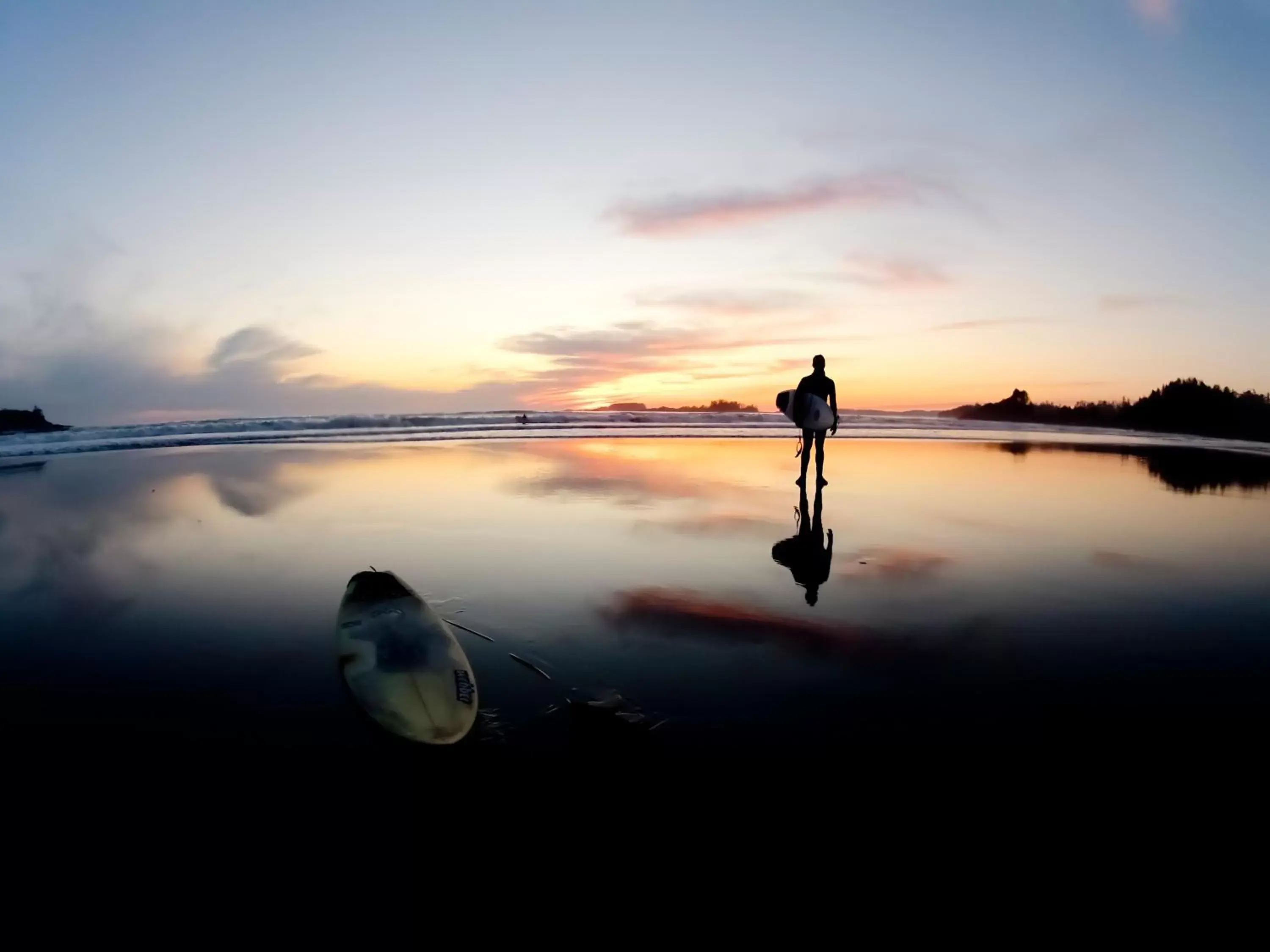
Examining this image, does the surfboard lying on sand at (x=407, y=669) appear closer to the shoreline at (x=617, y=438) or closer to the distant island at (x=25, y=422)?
the shoreline at (x=617, y=438)

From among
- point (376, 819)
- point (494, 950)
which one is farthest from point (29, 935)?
point (494, 950)

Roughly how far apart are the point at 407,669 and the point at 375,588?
62.0 inches

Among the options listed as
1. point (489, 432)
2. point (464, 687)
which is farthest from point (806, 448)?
point (489, 432)

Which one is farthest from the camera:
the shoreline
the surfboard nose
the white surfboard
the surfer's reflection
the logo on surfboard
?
the shoreline

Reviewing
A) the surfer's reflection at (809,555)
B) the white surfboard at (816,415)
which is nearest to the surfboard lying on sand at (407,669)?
the surfer's reflection at (809,555)

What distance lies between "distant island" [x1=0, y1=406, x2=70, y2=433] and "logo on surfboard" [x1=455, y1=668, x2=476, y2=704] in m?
47.8

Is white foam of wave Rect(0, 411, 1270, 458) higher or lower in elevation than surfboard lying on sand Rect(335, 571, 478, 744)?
higher

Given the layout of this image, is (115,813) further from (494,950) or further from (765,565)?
(765,565)

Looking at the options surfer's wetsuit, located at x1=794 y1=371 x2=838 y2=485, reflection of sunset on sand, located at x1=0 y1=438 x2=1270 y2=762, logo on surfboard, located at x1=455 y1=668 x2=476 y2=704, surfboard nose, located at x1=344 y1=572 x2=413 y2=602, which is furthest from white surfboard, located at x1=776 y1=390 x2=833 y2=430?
logo on surfboard, located at x1=455 y1=668 x2=476 y2=704

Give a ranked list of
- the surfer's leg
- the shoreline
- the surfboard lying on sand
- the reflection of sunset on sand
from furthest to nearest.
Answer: the shoreline < the surfer's leg < the reflection of sunset on sand < the surfboard lying on sand

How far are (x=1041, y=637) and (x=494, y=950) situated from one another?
16.2ft

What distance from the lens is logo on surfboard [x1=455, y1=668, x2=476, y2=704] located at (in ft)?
12.7

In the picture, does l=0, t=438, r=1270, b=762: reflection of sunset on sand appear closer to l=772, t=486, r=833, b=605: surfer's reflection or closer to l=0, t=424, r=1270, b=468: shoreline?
l=772, t=486, r=833, b=605: surfer's reflection

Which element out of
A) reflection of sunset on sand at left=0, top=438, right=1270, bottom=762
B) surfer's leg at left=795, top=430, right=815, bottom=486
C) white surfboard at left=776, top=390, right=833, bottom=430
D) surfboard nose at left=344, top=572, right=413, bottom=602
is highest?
white surfboard at left=776, top=390, right=833, bottom=430
